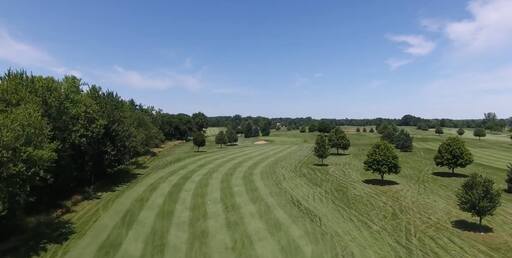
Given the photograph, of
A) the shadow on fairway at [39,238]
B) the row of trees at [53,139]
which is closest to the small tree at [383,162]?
the row of trees at [53,139]

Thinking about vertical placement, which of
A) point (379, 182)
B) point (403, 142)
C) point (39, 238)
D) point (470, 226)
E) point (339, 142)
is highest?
point (339, 142)

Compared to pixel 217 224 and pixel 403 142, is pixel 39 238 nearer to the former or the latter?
pixel 217 224

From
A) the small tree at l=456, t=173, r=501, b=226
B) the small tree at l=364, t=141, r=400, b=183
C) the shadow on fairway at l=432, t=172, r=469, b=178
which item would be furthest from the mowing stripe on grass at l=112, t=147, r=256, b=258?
the shadow on fairway at l=432, t=172, r=469, b=178

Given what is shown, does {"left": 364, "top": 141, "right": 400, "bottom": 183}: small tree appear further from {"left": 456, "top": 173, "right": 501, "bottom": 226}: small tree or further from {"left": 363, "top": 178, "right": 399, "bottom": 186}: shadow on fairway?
{"left": 456, "top": 173, "right": 501, "bottom": 226}: small tree

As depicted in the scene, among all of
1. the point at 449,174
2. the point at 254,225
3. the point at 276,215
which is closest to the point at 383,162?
the point at 449,174

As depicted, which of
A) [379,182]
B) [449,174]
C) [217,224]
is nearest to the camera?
[217,224]

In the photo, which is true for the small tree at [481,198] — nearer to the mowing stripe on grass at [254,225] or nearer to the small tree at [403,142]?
the mowing stripe on grass at [254,225]
